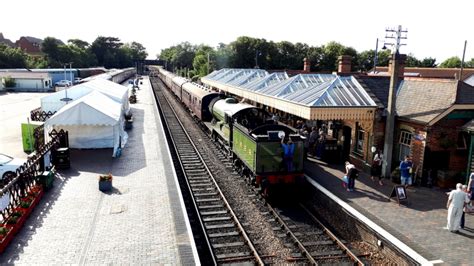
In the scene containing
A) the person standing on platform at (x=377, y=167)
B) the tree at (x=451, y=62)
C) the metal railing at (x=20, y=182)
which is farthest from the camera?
the tree at (x=451, y=62)

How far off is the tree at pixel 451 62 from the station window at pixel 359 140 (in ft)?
223

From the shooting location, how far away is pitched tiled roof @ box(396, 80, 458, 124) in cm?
1373

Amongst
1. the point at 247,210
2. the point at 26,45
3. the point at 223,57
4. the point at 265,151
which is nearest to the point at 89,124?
the point at 265,151

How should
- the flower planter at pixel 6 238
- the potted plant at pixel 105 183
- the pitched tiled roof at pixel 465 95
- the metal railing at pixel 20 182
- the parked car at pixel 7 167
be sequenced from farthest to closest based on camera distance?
1. the parked car at pixel 7 167
2. the pitched tiled roof at pixel 465 95
3. the potted plant at pixel 105 183
4. the metal railing at pixel 20 182
5. the flower planter at pixel 6 238

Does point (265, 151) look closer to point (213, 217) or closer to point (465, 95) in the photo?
point (213, 217)

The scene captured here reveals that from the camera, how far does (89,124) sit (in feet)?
60.8

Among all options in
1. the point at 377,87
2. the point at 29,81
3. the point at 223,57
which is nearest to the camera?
the point at 377,87

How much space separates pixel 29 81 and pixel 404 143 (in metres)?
56.5

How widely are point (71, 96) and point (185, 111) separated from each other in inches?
476

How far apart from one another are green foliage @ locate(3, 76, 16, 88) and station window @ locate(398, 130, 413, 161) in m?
56.6

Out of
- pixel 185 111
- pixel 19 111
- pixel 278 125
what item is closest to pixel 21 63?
pixel 19 111

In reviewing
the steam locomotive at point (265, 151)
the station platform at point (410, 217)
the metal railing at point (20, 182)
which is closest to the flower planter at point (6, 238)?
the metal railing at point (20, 182)

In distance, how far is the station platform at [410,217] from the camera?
907 cm

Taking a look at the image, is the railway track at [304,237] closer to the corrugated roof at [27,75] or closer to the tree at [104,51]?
the corrugated roof at [27,75]
